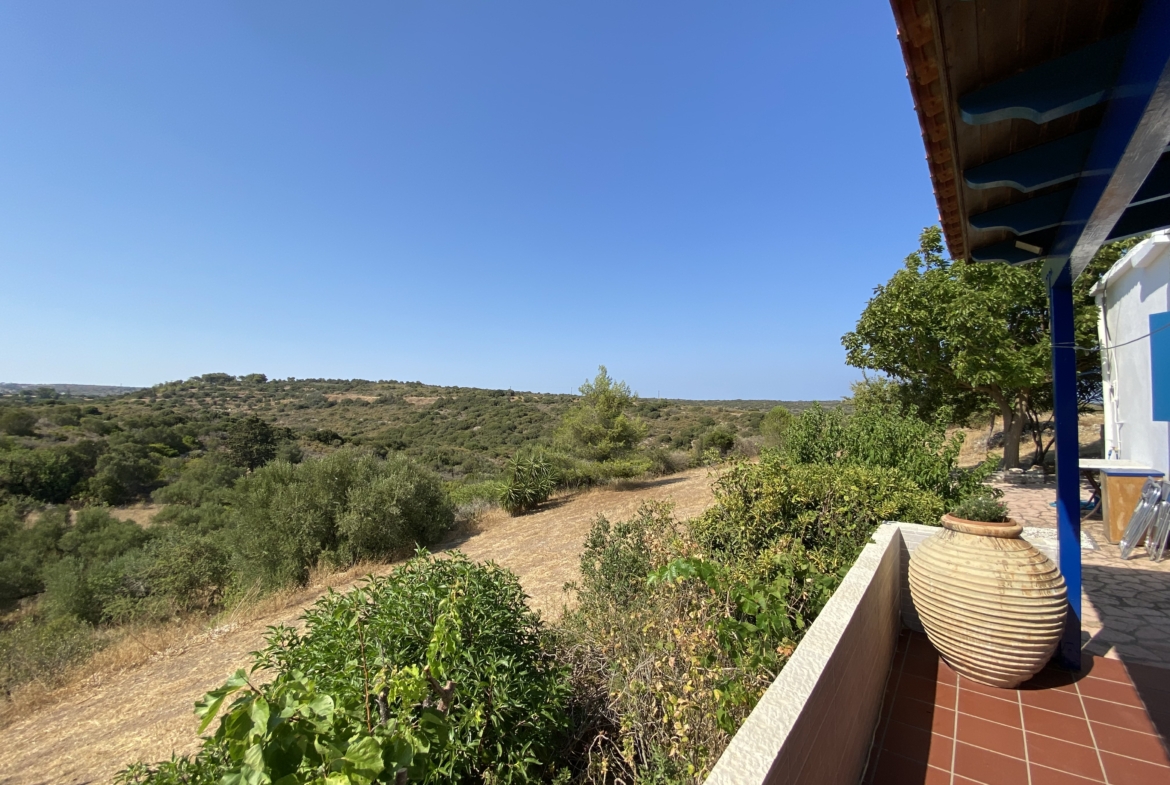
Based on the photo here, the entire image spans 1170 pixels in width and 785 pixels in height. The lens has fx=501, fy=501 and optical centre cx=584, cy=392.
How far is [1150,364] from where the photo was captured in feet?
18.5

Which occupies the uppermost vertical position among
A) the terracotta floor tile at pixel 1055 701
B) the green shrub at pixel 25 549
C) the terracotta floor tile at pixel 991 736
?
the terracotta floor tile at pixel 1055 701

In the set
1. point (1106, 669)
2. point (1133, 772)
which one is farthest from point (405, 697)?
point (1106, 669)

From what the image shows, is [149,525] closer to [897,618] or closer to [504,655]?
[504,655]

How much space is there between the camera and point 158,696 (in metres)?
5.61

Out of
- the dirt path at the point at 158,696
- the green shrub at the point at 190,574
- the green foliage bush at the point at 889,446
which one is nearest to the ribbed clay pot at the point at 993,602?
the green foliage bush at the point at 889,446

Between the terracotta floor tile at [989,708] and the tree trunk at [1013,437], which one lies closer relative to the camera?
the terracotta floor tile at [989,708]

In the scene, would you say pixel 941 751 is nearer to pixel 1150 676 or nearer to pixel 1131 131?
pixel 1150 676

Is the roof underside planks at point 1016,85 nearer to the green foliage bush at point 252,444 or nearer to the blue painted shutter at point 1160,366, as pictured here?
the blue painted shutter at point 1160,366

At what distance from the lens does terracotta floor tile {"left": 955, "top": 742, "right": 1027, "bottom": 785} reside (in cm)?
206

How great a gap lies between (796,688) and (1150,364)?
23.6 feet

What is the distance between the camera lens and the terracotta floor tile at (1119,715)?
2.36 metres

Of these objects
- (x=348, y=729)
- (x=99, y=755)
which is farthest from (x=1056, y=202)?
(x=99, y=755)

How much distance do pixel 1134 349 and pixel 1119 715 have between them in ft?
19.8

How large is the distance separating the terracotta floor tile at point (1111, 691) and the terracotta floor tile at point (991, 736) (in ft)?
2.27
